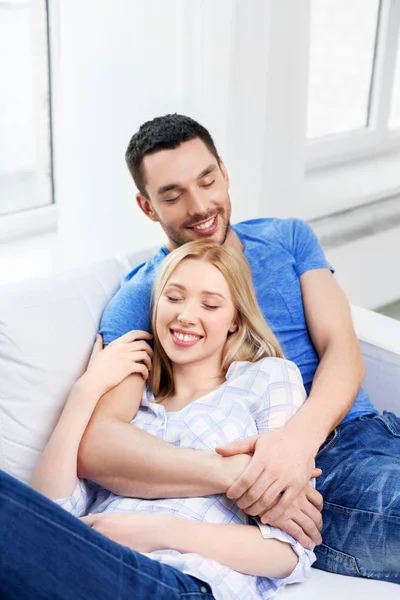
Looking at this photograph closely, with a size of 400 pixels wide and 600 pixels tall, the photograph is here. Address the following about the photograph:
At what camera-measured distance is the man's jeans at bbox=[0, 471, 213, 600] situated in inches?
53.6

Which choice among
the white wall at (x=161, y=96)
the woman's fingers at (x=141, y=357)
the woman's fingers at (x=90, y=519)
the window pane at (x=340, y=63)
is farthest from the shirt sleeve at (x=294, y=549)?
the window pane at (x=340, y=63)

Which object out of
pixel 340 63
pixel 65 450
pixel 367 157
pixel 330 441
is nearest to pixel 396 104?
pixel 367 157

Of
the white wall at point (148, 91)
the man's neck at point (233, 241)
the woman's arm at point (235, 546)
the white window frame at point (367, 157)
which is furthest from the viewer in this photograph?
the white window frame at point (367, 157)

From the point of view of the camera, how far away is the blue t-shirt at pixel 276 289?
6.12 ft

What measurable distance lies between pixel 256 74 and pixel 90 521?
1484 millimetres

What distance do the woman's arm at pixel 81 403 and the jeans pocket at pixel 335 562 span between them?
17.6 inches

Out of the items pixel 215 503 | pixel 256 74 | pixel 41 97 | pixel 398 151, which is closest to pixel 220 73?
pixel 256 74

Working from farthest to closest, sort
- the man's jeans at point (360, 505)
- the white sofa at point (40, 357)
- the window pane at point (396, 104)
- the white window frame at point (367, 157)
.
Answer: the window pane at point (396, 104)
the white window frame at point (367, 157)
the white sofa at point (40, 357)
the man's jeans at point (360, 505)

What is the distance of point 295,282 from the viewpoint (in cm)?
199

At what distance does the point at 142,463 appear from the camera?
5.31ft

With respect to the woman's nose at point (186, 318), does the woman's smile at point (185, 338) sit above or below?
below

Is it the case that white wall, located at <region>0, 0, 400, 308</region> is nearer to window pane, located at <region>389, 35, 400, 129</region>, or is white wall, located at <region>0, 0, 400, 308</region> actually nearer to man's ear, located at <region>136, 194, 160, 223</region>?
man's ear, located at <region>136, 194, 160, 223</region>

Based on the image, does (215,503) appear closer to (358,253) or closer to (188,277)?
(188,277)

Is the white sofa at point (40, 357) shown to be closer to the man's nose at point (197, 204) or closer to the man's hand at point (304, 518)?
the man's hand at point (304, 518)
